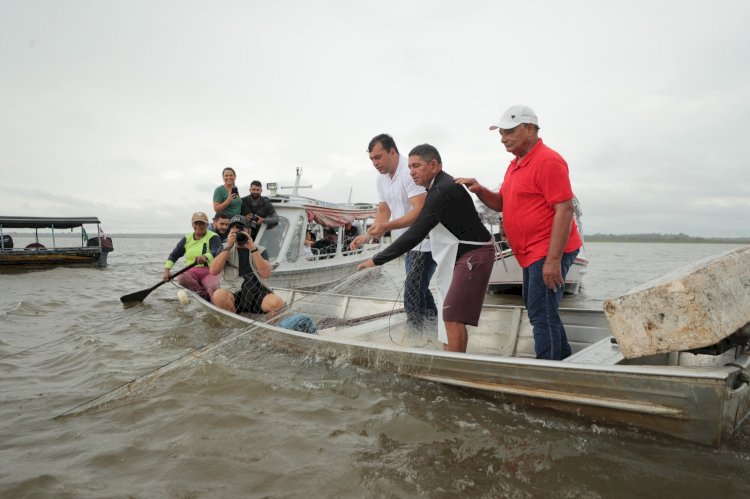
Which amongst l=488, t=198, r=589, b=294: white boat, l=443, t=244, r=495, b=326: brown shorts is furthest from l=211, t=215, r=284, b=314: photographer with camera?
l=488, t=198, r=589, b=294: white boat

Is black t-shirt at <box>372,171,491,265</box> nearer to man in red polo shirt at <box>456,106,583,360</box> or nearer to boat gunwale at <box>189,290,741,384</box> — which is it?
man in red polo shirt at <box>456,106,583,360</box>

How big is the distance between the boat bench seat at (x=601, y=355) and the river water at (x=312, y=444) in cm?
48

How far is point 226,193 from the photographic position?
368 inches

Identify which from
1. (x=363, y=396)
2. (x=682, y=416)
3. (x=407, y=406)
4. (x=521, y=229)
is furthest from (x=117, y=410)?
(x=682, y=416)

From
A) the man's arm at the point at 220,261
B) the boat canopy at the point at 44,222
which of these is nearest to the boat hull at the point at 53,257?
the boat canopy at the point at 44,222

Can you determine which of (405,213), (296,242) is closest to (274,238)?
(296,242)

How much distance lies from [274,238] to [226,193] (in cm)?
208

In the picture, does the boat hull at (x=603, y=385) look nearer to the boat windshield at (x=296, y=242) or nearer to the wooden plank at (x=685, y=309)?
the wooden plank at (x=685, y=309)

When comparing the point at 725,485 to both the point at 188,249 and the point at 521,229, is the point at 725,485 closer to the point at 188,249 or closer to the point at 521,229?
the point at 521,229

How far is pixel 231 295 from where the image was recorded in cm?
668

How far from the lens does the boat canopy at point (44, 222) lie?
1922 cm

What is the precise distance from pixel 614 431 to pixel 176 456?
2989mm

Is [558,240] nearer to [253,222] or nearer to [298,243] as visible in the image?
[253,222]

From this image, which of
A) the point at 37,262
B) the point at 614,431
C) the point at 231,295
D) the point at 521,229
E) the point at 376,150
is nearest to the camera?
the point at 614,431
